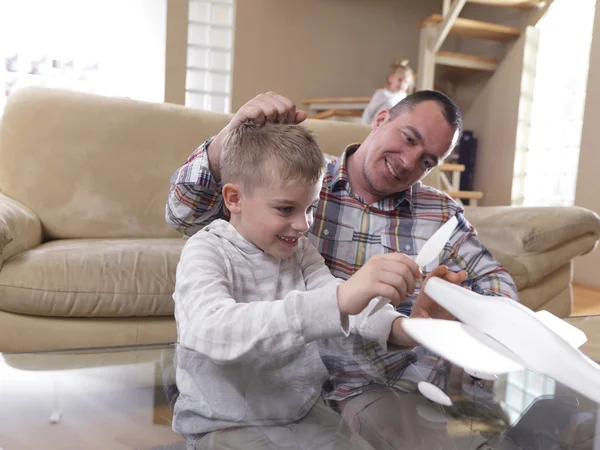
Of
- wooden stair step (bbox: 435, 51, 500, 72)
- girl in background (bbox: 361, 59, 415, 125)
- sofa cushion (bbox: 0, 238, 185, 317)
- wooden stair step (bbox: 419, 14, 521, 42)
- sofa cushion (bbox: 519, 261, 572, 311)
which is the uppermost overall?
wooden stair step (bbox: 419, 14, 521, 42)

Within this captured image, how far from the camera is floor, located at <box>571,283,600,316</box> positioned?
8.56 feet

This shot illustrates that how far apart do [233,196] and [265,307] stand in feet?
0.88

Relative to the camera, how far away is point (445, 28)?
3830 millimetres

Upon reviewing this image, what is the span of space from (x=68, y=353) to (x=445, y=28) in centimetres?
375

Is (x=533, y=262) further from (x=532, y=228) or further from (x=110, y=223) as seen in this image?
(x=110, y=223)

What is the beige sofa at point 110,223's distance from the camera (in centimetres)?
139

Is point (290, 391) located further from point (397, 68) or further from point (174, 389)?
point (397, 68)

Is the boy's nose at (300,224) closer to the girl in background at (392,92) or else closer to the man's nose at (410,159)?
the man's nose at (410,159)

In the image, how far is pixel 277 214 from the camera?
79 cm

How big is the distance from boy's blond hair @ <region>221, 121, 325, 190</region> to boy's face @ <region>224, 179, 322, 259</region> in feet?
0.04

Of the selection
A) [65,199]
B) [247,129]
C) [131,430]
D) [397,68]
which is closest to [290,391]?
[131,430]

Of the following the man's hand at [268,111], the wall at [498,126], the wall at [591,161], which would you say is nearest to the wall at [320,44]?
the wall at [498,126]

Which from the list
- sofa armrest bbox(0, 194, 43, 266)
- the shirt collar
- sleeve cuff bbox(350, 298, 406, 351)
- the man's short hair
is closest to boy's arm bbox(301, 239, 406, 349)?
sleeve cuff bbox(350, 298, 406, 351)

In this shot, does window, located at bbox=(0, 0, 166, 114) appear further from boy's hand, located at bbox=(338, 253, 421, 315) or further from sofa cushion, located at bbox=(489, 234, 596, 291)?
boy's hand, located at bbox=(338, 253, 421, 315)
